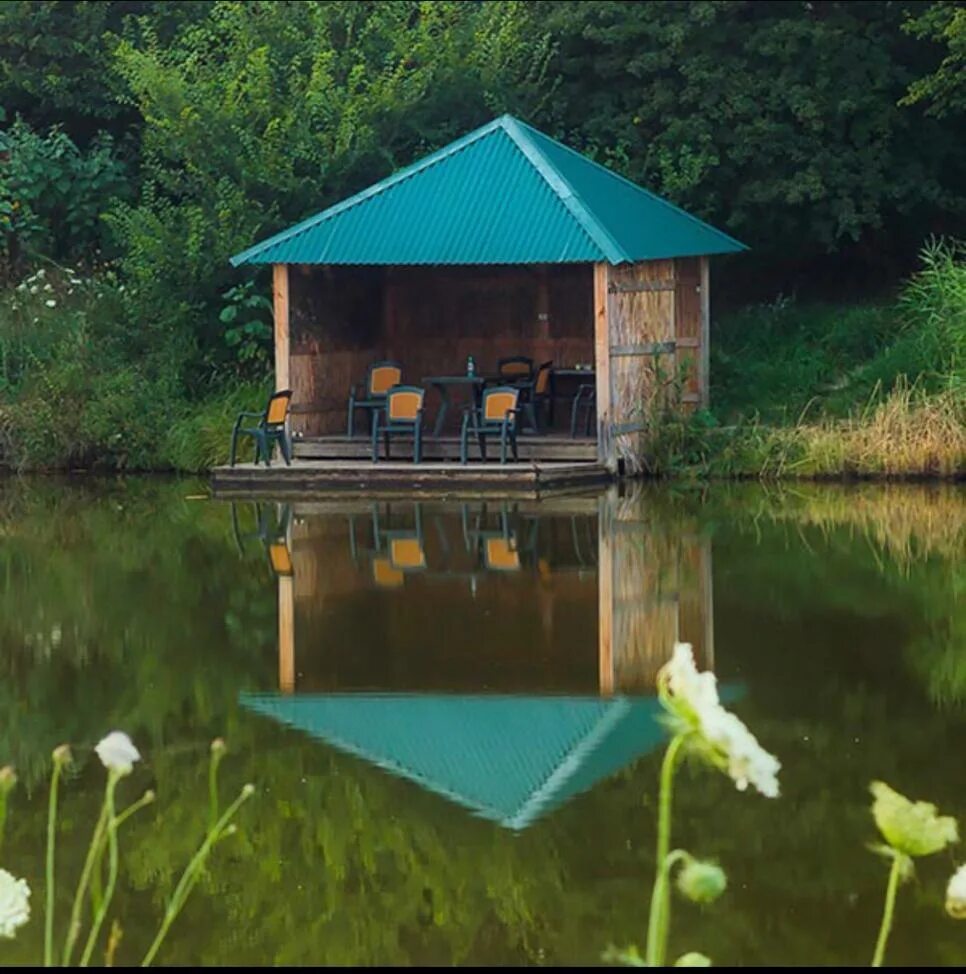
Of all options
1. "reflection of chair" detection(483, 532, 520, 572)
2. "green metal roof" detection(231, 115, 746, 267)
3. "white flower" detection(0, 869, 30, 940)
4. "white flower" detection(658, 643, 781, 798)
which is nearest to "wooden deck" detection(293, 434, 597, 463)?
"green metal roof" detection(231, 115, 746, 267)

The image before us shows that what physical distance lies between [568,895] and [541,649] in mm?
4580

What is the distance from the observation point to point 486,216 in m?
21.3

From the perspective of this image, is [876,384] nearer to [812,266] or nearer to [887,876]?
[812,266]

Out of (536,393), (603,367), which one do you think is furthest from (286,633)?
(536,393)

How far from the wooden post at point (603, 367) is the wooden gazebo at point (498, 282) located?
13 millimetres

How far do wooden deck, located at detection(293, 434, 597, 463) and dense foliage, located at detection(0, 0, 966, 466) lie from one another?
200 centimetres

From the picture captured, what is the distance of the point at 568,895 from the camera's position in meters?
7.88

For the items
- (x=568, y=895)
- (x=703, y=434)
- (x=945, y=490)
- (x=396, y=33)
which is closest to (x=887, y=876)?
(x=568, y=895)

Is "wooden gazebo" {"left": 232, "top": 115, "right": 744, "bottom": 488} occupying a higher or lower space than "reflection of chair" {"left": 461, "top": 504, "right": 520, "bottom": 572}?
higher

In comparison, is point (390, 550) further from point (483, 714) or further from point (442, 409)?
point (483, 714)

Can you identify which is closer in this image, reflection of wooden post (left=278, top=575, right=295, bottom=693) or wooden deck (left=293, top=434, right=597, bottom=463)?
reflection of wooden post (left=278, top=575, right=295, bottom=693)

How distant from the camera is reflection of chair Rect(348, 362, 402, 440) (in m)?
22.1

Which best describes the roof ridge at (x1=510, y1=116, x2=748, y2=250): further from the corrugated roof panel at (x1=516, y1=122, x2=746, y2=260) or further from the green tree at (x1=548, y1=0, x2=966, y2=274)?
the green tree at (x1=548, y1=0, x2=966, y2=274)

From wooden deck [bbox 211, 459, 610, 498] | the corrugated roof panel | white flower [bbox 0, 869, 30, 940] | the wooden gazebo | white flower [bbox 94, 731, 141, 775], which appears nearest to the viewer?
white flower [bbox 0, 869, 30, 940]
